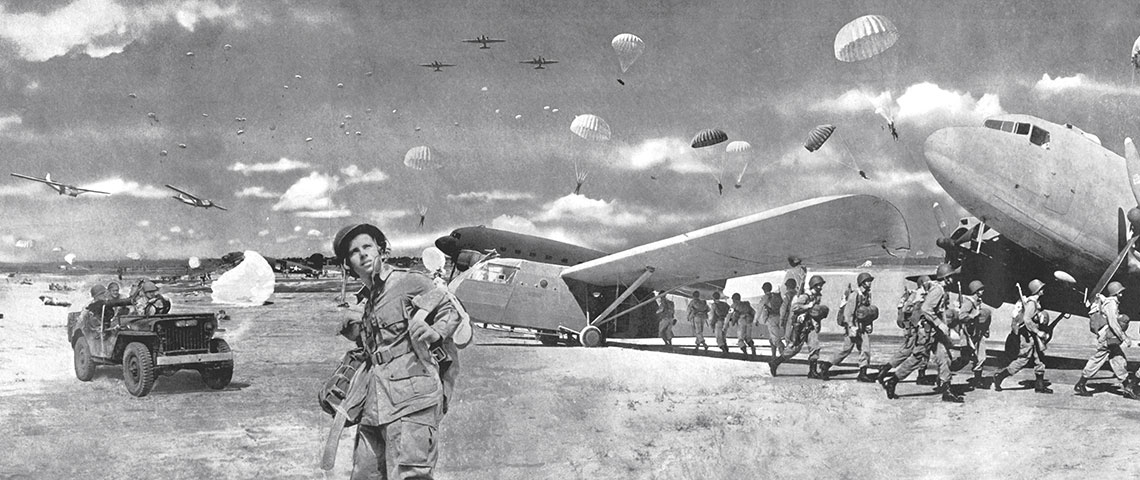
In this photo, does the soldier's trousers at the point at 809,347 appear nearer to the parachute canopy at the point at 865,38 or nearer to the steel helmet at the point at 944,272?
the steel helmet at the point at 944,272

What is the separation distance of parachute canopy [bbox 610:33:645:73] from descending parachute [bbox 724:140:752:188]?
181 cm

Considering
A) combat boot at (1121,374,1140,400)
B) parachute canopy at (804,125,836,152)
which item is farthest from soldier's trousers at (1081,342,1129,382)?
parachute canopy at (804,125,836,152)

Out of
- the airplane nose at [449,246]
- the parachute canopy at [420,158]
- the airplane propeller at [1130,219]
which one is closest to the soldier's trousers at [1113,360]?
the airplane propeller at [1130,219]

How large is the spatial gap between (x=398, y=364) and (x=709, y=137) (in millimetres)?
6756

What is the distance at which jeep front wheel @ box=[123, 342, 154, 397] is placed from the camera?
7.65 metres

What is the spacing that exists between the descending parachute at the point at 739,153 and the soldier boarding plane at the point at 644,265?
975 mm

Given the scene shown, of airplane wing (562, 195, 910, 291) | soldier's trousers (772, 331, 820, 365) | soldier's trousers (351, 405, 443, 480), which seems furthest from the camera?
soldier's trousers (772, 331, 820, 365)

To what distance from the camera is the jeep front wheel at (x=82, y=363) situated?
28.3 ft

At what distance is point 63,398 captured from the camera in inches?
301

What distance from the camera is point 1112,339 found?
752cm

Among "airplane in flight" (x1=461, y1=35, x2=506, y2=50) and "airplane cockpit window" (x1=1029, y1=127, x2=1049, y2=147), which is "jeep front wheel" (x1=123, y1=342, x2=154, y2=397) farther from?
"airplane cockpit window" (x1=1029, y1=127, x2=1049, y2=147)

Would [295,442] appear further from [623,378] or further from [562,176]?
[562,176]

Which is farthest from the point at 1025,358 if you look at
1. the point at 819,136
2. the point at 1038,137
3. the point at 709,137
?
the point at 709,137

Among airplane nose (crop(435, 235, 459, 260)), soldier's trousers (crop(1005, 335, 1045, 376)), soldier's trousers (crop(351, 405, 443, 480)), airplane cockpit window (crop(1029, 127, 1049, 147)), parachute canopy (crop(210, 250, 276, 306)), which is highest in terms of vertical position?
airplane cockpit window (crop(1029, 127, 1049, 147))
